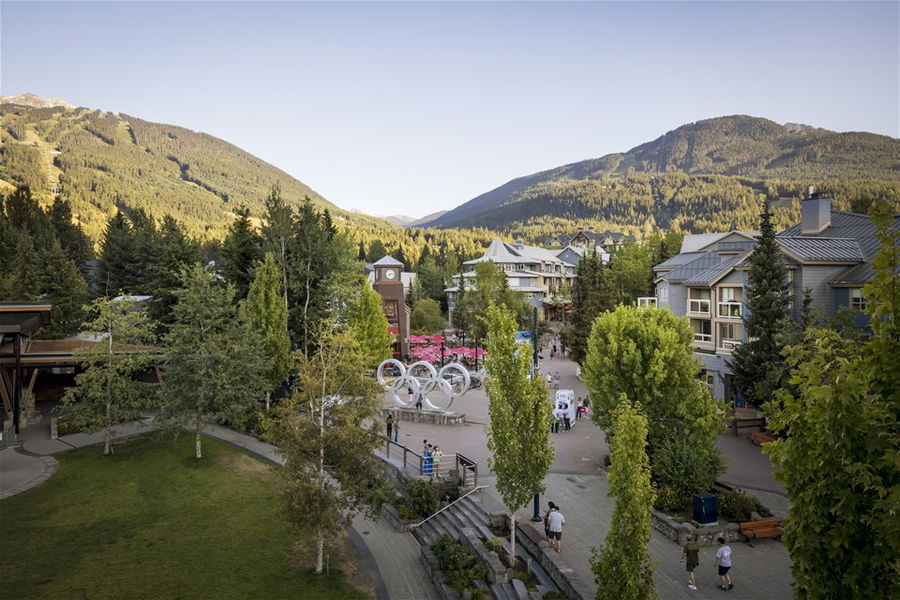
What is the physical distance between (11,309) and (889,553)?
112 ft

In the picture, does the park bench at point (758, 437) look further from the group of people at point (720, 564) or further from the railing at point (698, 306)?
the group of people at point (720, 564)

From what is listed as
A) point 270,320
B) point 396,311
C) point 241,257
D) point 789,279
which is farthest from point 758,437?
point 396,311

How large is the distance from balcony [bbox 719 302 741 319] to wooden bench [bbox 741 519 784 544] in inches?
705

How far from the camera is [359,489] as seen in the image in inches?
643

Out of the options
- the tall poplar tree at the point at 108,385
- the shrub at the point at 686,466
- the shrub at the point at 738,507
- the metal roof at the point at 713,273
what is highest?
the metal roof at the point at 713,273

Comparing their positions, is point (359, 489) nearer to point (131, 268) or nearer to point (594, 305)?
point (594, 305)

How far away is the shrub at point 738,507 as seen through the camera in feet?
60.7

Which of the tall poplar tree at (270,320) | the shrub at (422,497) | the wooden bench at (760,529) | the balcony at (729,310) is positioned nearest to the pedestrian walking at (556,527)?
the shrub at (422,497)

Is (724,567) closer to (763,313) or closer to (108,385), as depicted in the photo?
(763,313)

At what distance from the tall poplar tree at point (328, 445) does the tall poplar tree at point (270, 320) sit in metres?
14.4

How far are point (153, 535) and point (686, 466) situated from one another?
62.6ft

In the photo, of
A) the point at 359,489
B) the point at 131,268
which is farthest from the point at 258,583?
the point at 131,268

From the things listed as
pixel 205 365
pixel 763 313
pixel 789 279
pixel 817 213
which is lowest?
pixel 205 365

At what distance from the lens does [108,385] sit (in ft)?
83.9
